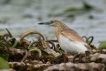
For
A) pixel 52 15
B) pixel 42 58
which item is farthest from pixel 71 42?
pixel 52 15

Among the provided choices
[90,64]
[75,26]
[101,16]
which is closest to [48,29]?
[75,26]

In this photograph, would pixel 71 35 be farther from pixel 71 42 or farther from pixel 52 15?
pixel 52 15

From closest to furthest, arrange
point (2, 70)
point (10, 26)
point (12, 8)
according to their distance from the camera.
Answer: point (2, 70)
point (10, 26)
point (12, 8)

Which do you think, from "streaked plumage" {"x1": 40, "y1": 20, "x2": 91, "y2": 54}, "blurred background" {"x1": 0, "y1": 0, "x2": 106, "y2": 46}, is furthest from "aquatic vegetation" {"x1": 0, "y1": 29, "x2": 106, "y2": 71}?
"blurred background" {"x1": 0, "y1": 0, "x2": 106, "y2": 46}

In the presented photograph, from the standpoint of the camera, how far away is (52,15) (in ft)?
43.4

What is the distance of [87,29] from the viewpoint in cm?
1079

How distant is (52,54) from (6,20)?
24.4 ft

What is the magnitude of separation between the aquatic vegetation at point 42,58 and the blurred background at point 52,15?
3.74m

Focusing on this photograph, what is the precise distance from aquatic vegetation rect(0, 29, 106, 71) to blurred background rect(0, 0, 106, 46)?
147 inches

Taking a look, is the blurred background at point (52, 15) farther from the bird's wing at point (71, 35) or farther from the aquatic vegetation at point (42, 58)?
the bird's wing at point (71, 35)

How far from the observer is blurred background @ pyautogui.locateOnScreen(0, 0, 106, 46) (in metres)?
10.7

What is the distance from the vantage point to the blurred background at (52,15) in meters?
10.7

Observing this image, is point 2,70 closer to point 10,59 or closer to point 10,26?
point 10,59

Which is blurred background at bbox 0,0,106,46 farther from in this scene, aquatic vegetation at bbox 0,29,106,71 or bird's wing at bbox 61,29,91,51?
bird's wing at bbox 61,29,91,51
